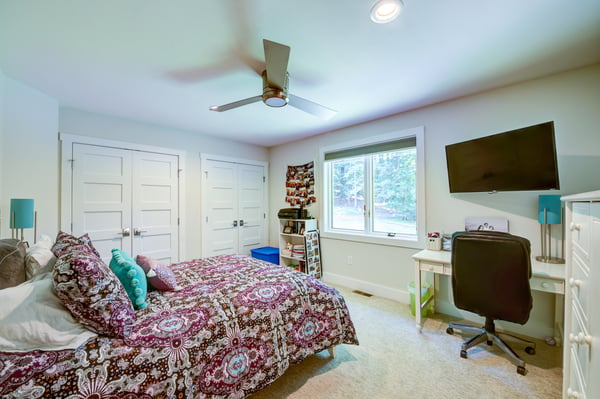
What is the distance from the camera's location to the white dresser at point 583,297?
855mm

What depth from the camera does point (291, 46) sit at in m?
1.70

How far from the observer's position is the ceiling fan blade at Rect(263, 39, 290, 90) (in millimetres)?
1425

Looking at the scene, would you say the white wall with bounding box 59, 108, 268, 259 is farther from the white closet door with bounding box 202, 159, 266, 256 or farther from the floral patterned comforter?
the floral patterned comforter

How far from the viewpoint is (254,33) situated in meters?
1.56

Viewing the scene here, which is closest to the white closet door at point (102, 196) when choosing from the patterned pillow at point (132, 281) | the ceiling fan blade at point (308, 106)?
the patterned pillow at point (132, 281)

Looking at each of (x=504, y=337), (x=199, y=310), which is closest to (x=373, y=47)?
(x=199, y=310)

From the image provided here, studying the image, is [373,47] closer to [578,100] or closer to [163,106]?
[578,100]

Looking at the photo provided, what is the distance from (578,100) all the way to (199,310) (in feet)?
11.4

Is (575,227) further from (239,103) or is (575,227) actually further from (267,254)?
(267,254)

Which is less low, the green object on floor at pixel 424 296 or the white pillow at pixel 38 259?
the white pillow at pixel 38 259

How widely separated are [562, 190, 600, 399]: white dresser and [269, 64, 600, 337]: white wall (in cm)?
111

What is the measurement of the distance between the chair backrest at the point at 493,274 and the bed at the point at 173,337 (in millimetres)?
1038

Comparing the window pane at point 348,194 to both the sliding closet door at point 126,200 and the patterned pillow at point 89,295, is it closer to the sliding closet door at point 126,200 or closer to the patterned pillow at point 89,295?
the sliding closet door at point 126,200

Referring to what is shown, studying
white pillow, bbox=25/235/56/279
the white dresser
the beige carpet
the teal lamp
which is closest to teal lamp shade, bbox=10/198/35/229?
→ the teal lamp
